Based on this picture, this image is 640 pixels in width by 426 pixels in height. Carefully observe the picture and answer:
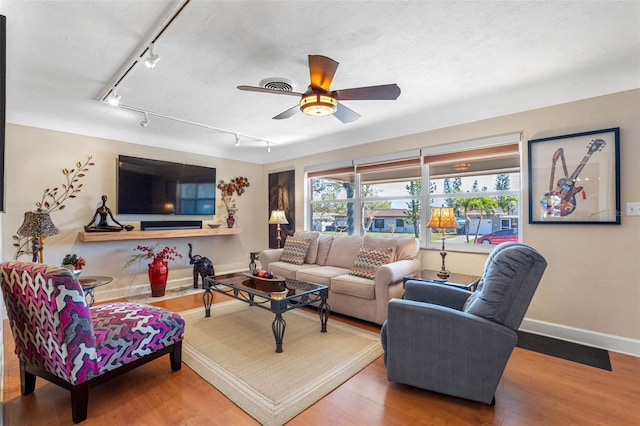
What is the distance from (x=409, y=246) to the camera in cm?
370

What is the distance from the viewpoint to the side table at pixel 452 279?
289 centimetres

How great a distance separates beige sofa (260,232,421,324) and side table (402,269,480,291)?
11 centimetres

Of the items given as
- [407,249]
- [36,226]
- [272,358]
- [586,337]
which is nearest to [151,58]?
[36,226]

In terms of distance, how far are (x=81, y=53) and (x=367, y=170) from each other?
11.4 feet

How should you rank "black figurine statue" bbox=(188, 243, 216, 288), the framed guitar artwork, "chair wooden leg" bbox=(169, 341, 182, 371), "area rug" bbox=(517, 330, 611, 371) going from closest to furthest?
"chair wooden leg" bbox=(169, 341, 182, 371), "area rug" bbox=(517, 330, 611, 371), the framed guitar artwork, "black figurine statue" bbox=(188, 243, 216, 288)

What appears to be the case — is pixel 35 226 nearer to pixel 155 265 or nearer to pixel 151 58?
pixel 155 265

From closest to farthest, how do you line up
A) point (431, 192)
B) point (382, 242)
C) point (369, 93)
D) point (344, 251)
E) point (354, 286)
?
1. point (369, 93)
2. point (354, 286)
3. point (382, 242)
4. point (431, 192)
5. point (344, 251)

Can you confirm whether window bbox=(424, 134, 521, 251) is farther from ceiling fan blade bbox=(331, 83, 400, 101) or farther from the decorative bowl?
the decorative bowl

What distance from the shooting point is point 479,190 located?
141 inches

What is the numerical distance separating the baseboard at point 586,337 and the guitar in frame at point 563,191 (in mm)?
1117

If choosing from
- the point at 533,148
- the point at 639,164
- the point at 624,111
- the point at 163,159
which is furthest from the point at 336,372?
the point at 163,159

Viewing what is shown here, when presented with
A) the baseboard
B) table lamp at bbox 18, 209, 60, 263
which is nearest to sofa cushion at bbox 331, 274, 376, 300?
the baseboard

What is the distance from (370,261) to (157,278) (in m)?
3.05

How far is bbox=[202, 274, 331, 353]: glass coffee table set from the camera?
261 cm
